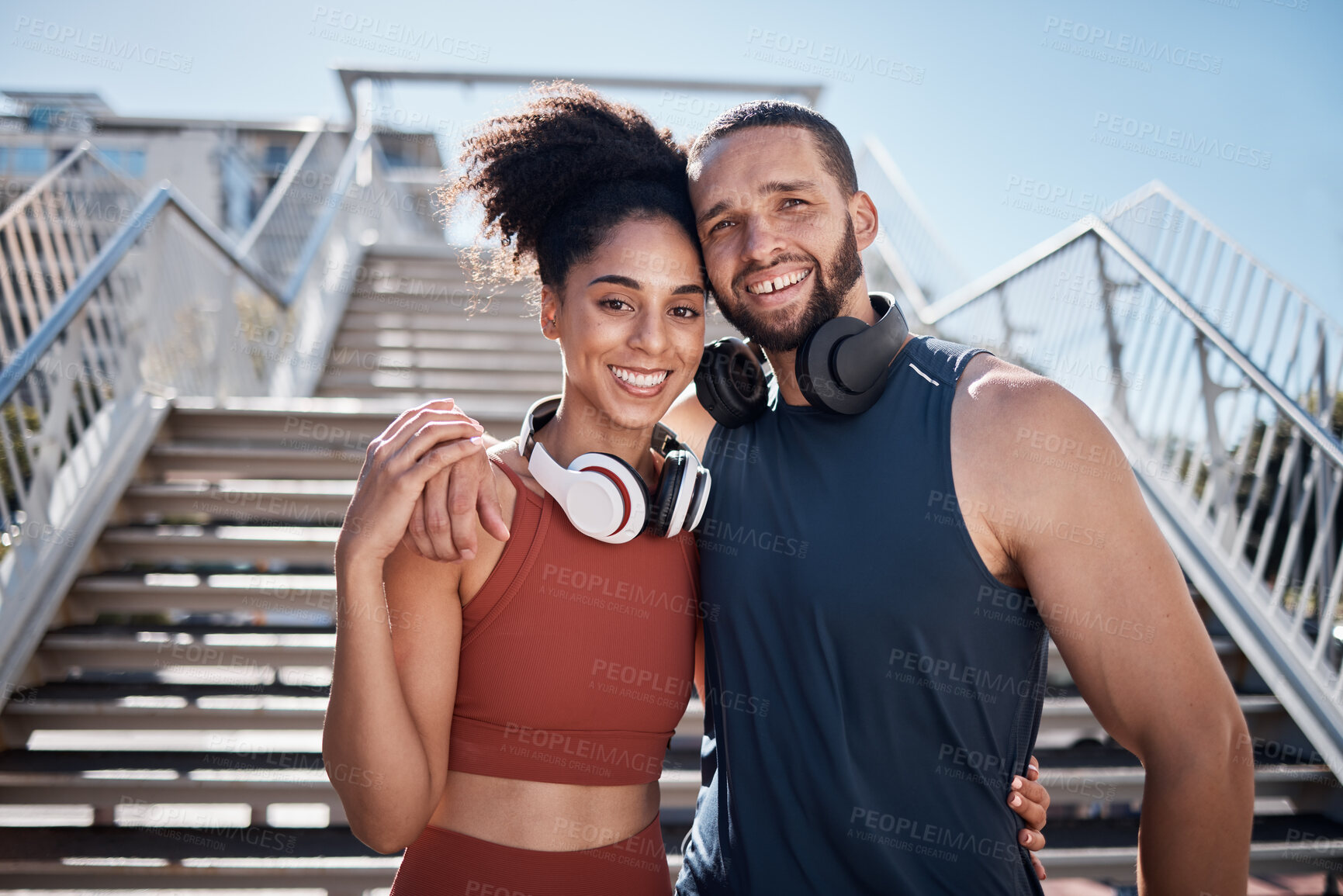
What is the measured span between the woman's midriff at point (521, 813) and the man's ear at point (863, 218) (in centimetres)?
133

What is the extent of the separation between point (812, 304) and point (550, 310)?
595 mm

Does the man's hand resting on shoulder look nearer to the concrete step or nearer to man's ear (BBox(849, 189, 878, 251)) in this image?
man's ear (BBox(849, 189, 878, 251))

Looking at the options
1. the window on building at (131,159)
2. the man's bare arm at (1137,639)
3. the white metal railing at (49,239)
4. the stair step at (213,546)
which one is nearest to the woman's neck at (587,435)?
the man's bare arm at (1137,639)

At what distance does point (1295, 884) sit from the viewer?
4.99 meters

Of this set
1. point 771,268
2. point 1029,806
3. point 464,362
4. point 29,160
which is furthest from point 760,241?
point 29,160

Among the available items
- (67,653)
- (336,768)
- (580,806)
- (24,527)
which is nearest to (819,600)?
(580,806)

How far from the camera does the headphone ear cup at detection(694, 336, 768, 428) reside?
5.74 feet

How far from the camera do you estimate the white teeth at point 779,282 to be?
1677 millimetres

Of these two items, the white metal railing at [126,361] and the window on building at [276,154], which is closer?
the white metal railing at [126,361]

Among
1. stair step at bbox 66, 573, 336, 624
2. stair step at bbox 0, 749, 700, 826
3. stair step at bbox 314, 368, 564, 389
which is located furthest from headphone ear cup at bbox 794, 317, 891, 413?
stair step at bbox 314, 368, 564, 389

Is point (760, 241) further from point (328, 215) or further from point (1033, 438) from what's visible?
point (328, 215)

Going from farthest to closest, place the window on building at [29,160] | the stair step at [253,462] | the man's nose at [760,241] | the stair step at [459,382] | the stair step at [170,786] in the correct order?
1. the window on building at [29,160]
2. the stair step at [459,382]
3. the stair step at [253,462]
4. the stair step at [170,786]
5. the man's nose at [760,241]

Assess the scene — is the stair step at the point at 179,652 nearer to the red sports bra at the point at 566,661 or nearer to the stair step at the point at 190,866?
the stair step at the point at 190,866

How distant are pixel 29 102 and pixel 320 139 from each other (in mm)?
38535
